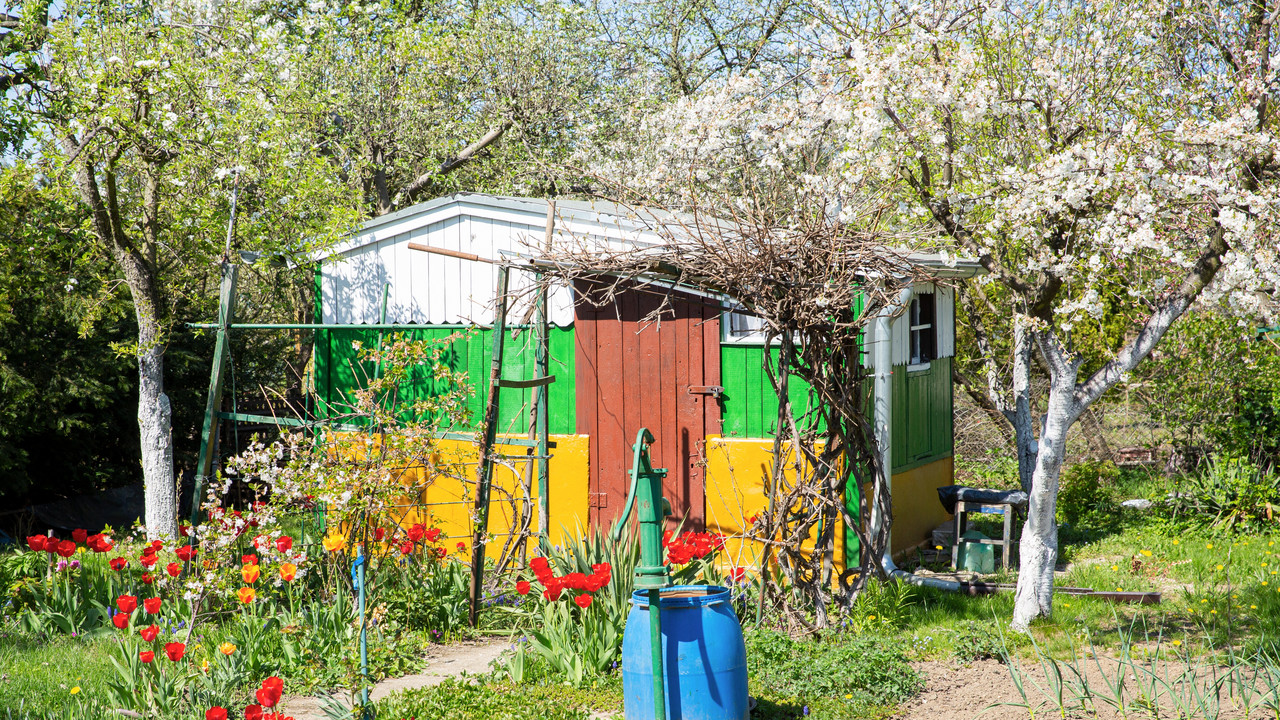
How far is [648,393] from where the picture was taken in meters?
7.04

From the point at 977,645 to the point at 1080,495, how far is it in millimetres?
4988

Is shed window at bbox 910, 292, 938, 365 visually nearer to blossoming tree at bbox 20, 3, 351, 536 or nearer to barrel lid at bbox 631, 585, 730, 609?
barrel lid at bbox 631, 585, 730, 609

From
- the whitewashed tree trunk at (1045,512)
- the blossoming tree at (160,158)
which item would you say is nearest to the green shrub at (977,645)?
the whitewashed tree trunk at (1045,512)

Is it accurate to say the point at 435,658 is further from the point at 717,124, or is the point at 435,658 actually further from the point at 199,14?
the point at 199,14

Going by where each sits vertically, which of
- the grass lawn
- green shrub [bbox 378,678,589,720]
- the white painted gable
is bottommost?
green shrub [bbox 378,678,589,720]

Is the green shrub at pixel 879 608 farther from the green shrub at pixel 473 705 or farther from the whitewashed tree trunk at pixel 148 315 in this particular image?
the whitewashed tree trunk at pixel 148 315

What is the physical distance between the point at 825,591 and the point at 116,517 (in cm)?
791

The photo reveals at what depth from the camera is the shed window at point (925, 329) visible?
796 centimetres

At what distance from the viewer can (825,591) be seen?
552cm

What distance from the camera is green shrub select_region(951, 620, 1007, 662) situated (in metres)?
4.96

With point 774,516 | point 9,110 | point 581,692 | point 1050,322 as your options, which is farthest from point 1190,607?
point 9,110

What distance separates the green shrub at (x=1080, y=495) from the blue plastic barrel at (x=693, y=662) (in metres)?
6.33

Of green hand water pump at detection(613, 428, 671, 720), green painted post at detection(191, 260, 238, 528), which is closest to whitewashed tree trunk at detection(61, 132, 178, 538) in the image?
green painted post at detection(191, 260, 238, 528)

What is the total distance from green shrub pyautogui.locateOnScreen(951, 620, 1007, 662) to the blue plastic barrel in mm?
1642
